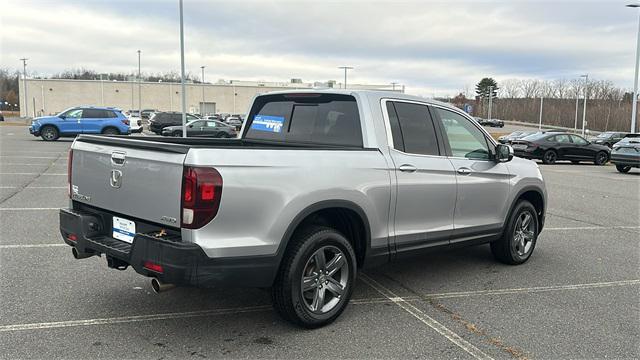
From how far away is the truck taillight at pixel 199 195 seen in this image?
3.22 m

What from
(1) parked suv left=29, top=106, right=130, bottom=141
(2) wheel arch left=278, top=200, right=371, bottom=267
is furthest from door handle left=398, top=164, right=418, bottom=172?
(1) parked suv left=29, top=106, right=130, bottom=141

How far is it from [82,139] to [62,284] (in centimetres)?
149

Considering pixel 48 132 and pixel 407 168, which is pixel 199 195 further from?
pixel 48 132

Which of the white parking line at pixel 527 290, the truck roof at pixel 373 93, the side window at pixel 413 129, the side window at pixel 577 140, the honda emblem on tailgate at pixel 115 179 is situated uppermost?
the truck roof at pixel 373 93

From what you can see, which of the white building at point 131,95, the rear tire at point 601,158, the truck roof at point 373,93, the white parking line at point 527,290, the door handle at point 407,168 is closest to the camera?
the door handle at point 407,168

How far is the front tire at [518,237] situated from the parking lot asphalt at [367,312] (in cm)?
16

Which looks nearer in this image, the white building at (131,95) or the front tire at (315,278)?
the front tire at (315,278)

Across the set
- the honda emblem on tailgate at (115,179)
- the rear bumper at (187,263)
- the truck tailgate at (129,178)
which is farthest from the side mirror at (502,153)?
the honda emblem on tailgate at (115,179)

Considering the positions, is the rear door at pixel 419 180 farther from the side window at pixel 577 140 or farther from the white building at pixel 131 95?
the white building at pixel 131 95

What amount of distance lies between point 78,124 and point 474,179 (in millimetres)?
25708

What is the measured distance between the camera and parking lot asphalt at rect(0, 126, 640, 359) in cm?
362

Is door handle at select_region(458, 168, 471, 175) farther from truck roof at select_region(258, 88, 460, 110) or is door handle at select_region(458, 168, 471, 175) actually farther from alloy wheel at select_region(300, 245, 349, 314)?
alloy wheel at select_region(300, 245, 349, 314)

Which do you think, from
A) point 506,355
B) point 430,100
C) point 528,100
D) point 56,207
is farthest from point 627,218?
point 528,100

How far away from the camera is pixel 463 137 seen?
17.4 feet
